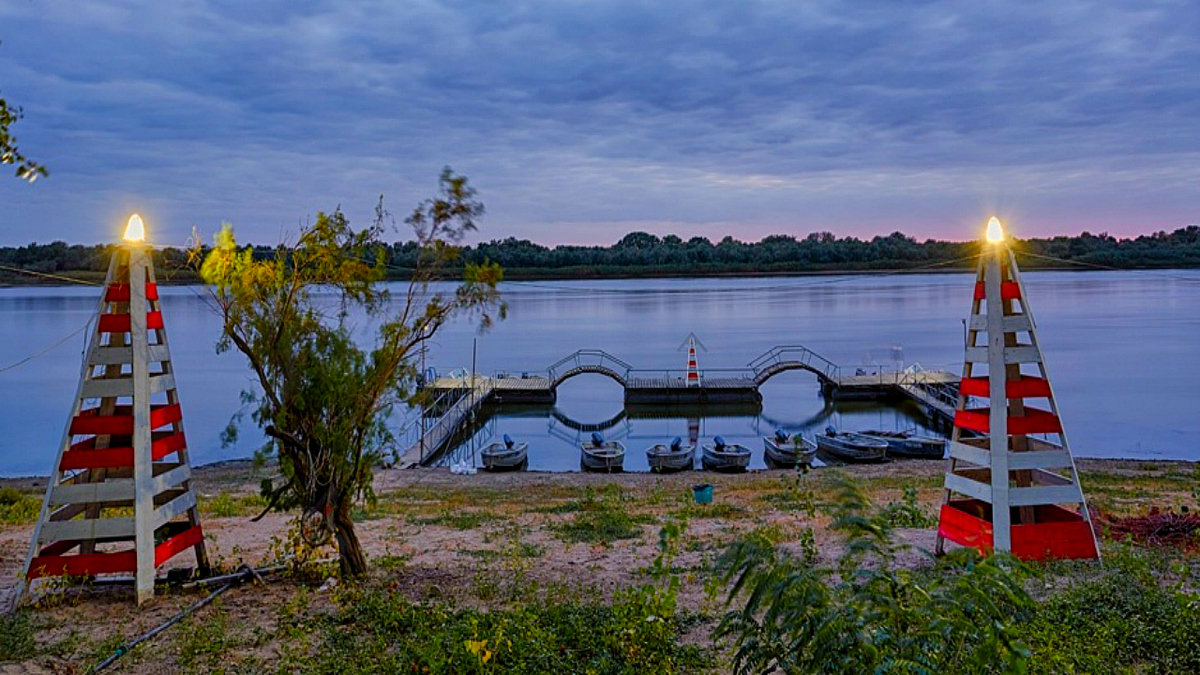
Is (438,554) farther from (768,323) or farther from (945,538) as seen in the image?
(768,323)

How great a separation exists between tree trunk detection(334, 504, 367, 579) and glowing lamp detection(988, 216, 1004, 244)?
6792 mm

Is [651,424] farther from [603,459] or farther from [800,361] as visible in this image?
[800,361]

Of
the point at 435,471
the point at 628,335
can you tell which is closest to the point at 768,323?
the point at 628,335

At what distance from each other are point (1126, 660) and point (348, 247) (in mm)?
7314

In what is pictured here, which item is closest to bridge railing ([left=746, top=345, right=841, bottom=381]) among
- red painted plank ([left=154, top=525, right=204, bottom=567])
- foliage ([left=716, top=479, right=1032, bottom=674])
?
red painted plank ([left=154, top=525, right=204, bottom=567])

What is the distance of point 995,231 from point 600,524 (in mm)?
6084

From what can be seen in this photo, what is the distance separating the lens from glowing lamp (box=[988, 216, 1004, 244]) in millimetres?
8297

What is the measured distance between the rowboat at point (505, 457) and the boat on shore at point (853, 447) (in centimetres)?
1001

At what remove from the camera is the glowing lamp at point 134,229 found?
25.8ft

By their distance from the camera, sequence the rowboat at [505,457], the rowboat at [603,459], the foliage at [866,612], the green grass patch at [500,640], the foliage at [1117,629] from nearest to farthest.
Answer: the foliage at [866,612] < the foliage at [1117,629] < the green grass patch at [500,640] < the rowboat at [603,459] < the rowboat at [505,457]

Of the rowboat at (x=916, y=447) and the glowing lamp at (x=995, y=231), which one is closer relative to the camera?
the glowing lamp at (x=995, y=231)

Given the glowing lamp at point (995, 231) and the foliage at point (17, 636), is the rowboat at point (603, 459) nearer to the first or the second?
the glowing lamp at point (995, 231)

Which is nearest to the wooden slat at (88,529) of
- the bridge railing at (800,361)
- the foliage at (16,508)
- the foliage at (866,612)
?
the foliage at (16,508)

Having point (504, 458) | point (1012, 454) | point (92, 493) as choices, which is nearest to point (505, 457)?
point (504, 458)
